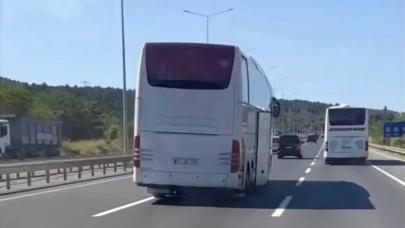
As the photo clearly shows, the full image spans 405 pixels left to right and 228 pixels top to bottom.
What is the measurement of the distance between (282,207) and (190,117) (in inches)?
113

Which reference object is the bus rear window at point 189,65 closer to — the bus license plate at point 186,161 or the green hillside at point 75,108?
the bus license plate at point 186,161

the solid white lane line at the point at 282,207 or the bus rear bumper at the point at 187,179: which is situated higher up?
the bus rear bumper at the point at 187,179

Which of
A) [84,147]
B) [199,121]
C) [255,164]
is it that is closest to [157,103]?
[199,121]

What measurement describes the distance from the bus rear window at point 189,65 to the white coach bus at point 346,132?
25.9 metres

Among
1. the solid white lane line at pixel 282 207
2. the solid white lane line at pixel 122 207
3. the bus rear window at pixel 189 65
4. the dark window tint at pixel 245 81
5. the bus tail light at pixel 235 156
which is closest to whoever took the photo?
the solid white lane line at pixel 122 207

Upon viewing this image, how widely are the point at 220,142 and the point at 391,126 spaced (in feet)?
157

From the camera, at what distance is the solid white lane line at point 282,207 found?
1586cm

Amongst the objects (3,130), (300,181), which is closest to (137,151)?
(300,181)

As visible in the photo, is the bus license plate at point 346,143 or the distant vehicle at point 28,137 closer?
the bus license plate at point 346,143

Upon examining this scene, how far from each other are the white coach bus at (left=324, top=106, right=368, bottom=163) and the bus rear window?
25907 mm

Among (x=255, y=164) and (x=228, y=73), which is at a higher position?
(x=228, y=73)

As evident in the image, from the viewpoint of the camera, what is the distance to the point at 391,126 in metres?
62.7

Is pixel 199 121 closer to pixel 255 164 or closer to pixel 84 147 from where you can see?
pixel 255 164

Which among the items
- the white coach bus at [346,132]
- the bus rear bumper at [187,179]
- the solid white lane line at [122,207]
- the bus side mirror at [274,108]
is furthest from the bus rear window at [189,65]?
the white coach bus at [346,132]
